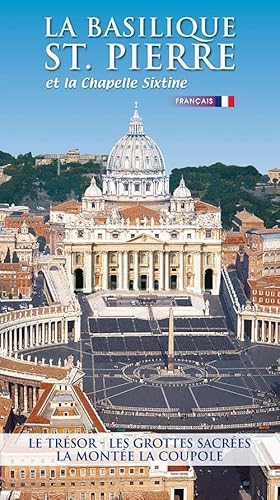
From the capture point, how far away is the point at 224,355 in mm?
67938

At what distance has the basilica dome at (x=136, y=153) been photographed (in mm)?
105312

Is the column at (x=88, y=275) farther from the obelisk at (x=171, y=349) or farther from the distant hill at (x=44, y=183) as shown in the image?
the distant hill at (x=44, y=183)

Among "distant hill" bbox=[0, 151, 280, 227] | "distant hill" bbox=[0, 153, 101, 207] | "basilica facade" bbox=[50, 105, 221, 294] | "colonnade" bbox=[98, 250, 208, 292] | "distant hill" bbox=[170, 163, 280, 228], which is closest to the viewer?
"basilica facade" bbox=[50, 105, 221, 294]

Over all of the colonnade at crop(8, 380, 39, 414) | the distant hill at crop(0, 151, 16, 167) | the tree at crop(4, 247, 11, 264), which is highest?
the distant hill at crop(0, 151, 16, 167)

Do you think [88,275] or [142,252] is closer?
[88,275]

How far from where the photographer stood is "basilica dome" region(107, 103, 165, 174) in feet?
346

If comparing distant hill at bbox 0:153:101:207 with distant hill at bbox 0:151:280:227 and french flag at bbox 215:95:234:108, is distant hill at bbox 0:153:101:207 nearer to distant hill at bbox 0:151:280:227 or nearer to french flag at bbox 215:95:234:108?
distant hill at bbox 0:151:280:227

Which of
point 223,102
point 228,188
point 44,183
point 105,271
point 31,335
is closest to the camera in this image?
point 223,102

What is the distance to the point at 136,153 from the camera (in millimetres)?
106062

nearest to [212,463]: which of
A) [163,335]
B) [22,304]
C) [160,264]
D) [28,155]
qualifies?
[163,335]

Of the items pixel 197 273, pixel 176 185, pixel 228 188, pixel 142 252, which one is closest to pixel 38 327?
pixel 142 252

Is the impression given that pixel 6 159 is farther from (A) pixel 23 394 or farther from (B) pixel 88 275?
(A) pixel 23 394

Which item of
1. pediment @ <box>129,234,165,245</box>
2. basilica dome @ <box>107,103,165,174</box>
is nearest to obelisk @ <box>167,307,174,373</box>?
pediment @ <box>129,234,165,245</box>

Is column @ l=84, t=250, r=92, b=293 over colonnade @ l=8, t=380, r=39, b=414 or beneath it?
over
